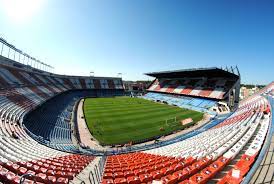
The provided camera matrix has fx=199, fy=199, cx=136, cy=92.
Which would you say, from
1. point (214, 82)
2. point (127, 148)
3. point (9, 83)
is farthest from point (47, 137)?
point (214, 82)

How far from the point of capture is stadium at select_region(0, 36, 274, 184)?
1039 centimetres

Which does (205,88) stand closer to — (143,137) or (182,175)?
(143,137)

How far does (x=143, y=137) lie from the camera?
28625 millimetres

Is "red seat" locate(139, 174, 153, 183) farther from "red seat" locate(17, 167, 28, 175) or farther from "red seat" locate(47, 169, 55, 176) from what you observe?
"red seat" locate(17, 167, 28, 175)

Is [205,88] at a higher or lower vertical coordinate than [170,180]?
higher

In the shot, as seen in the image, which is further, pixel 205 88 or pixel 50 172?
pixel 205 88

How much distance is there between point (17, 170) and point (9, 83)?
3551 centimetres

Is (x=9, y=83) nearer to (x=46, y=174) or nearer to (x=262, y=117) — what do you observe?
(x=46, y=174)

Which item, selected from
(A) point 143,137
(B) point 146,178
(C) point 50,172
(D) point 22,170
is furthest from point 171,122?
(D) point 22,170

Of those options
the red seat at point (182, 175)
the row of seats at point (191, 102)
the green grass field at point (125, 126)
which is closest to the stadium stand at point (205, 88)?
the row of seats at point (191, 102)

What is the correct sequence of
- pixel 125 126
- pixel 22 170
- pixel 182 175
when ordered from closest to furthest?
pixel 182 175 < pixel 22 170 < pixel 125 126

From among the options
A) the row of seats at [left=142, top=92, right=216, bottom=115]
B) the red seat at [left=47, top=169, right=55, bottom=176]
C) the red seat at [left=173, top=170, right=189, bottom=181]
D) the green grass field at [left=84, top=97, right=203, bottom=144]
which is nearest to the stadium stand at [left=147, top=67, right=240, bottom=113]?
the row of seats at [left=142, top=92, right=216, bottom=115]

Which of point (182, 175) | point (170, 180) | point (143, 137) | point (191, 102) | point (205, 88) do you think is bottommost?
point (143, 137)

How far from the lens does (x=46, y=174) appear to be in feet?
34.9
